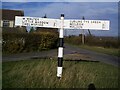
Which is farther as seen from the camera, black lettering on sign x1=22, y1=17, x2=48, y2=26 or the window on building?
the window on building

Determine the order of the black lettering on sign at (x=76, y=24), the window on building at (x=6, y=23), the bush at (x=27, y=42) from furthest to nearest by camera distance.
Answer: the window on building at (x=6, y=23), the bush at (x=27, y=42), the black lettering on sign at (x=76, y=24)

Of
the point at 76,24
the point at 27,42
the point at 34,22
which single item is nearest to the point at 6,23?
the point at 27,42

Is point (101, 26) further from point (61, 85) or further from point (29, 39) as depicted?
point (29, 39)

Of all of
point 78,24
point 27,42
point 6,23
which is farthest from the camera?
point 6,23

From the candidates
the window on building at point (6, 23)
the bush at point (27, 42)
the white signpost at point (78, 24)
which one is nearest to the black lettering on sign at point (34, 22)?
the white signpost at point (78, 24)

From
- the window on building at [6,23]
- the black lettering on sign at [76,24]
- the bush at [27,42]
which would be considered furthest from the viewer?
the window on building at [6,23]

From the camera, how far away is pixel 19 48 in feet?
62.4

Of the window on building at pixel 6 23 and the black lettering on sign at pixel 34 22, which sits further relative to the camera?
the window on building at pixel 6 23

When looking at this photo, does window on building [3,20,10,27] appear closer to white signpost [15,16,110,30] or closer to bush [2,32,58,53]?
bush [2,32,58,53]

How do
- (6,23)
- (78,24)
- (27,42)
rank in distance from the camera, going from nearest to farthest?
1. (78,24)
2. (27,42)
3. (6,23)

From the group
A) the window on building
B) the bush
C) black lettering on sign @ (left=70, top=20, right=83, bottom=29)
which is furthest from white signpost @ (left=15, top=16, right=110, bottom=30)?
the window on building

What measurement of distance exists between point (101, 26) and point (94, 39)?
2863cm

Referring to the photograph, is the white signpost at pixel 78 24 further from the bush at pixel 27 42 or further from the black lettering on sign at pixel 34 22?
the bush at pixel 27 42

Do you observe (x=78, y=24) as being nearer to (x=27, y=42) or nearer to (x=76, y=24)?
(x=76, y=24)
